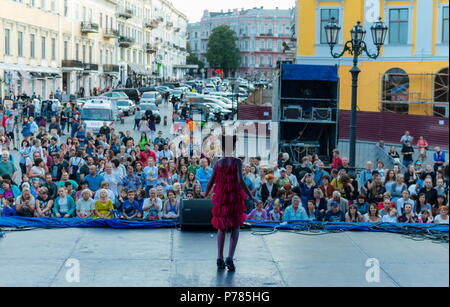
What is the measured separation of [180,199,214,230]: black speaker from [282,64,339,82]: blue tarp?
41.1 feet

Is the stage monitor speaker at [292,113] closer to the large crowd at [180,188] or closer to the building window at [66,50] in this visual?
the large crowd at [180,188]

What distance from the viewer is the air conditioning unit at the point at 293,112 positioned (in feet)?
71.7

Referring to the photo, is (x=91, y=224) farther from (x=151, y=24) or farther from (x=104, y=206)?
(x=151, y=24)

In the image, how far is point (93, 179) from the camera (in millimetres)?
14203

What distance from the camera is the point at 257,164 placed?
16.2 m

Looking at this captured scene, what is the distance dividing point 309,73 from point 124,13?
51.6 meters

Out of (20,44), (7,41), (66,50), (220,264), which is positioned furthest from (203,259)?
(66,50)

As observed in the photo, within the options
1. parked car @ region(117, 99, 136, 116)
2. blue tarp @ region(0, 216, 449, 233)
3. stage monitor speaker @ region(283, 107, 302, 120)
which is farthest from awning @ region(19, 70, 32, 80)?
blue tarp @ region(0, 216, 449, 233)

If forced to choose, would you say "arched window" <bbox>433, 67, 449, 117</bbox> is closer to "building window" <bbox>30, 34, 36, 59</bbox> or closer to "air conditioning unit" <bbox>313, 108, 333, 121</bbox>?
"air conditioning unit" <bbox>313, 108, 333, 121</bbox>

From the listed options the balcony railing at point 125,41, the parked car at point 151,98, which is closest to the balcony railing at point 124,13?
the balcony railing at point 125,41

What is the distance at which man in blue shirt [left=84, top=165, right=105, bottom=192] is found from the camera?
14125 millimetres

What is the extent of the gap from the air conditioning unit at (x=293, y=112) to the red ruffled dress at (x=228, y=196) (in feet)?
46.7
